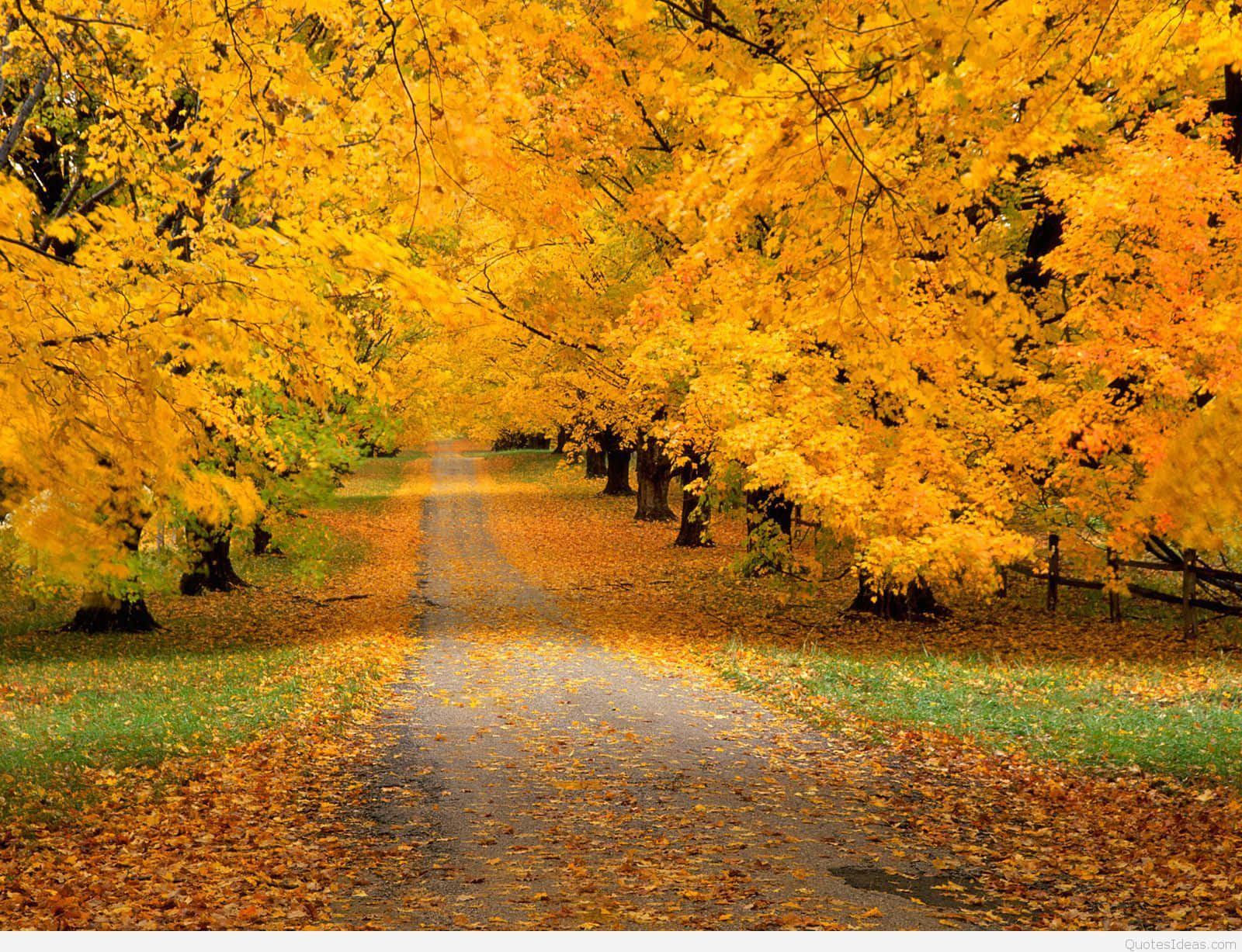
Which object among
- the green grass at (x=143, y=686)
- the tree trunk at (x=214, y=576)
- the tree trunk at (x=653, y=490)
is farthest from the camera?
the tree trunk at (x=653, y=490)

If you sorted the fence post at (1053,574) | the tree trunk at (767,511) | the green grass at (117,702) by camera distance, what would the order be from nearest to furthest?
1. the green grass at (117,702)
2. the tree trunk at (767,511)
3. the fence post at (1053,574)

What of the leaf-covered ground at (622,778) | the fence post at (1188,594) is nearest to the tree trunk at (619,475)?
the leaf-covered ground at (622,778)

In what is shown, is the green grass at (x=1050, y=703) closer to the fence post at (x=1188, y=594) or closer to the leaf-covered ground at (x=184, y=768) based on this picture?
the fence post at (x=1188, y=594)

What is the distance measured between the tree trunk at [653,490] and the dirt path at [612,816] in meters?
19.5

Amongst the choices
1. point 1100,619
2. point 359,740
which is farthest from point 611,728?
point 1100,619

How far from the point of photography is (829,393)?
47.2 feet

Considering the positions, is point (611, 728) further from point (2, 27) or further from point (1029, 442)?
point (2, 27)

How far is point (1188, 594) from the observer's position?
16.8 meters

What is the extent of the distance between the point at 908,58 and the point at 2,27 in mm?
9282

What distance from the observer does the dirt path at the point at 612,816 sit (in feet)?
18.5

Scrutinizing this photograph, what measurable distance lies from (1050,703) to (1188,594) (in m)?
7.31

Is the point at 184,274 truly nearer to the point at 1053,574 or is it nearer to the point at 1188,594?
the point at 1188,594

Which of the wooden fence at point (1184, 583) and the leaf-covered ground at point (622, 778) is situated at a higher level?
the wooden fence at point (1184, 583)

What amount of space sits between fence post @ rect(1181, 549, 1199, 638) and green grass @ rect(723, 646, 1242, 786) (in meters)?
2.66
